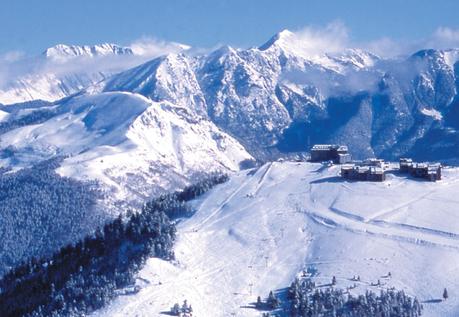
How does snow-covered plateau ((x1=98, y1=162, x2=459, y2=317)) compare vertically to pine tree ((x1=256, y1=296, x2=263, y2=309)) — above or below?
above

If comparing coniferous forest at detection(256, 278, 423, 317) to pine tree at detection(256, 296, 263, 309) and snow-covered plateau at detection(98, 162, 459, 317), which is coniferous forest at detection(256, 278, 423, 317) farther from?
snow-covered plateau at detection(98, 162, 459, 317)

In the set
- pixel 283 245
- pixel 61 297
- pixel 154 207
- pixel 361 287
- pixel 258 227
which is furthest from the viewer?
pixel 154 207

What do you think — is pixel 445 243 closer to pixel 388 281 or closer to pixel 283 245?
pixel 388 281

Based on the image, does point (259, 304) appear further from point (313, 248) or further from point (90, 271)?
point (90, 271)

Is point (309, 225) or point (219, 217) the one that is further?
point (219, 217)

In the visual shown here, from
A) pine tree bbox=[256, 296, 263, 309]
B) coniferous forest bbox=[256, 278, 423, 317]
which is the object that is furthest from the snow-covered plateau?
coniferous forest bbox=[256, 278, 423, 317]

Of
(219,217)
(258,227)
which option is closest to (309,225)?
(258,227)
